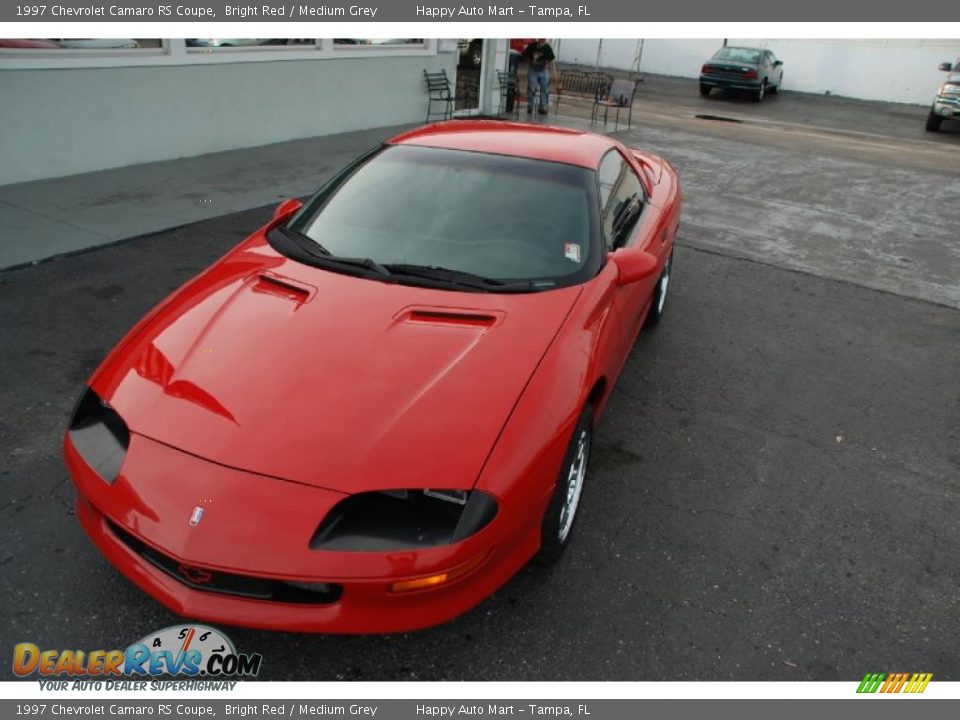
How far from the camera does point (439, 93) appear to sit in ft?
42.2

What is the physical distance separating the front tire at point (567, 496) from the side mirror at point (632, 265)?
79 centimetres

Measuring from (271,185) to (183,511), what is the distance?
676 cm

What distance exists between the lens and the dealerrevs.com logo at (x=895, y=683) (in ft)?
8.46

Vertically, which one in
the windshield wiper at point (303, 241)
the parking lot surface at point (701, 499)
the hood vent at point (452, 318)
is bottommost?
the parking lot surface at point (701, 499)

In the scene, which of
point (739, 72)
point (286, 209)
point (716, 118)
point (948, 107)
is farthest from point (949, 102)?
point (286, 209)

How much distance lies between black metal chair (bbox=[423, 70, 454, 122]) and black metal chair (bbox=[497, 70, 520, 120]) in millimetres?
1349

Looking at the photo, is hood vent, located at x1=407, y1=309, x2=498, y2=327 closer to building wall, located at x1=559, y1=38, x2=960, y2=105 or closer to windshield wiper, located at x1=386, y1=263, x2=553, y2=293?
windshield wiper, located at x1=386, y1=263, x2=553, y2=293

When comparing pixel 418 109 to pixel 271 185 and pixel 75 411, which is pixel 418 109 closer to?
pixel 271 185

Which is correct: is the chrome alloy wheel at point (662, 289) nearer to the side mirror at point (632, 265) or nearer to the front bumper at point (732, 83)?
the side mirror at point (632, 265)

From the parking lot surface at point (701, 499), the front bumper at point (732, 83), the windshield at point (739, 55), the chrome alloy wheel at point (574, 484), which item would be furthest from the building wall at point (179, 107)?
the windshield at point (739, 55)

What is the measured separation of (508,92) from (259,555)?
1330cm

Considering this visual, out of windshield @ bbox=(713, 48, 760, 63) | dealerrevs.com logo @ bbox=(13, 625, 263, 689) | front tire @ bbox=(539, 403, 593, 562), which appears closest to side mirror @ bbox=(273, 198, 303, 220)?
front tire @ bbox=(539, 403, 593, 562)

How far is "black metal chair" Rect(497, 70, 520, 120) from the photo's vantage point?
1395cm

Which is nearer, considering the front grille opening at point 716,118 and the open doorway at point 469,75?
the open doorway at point 469,75
